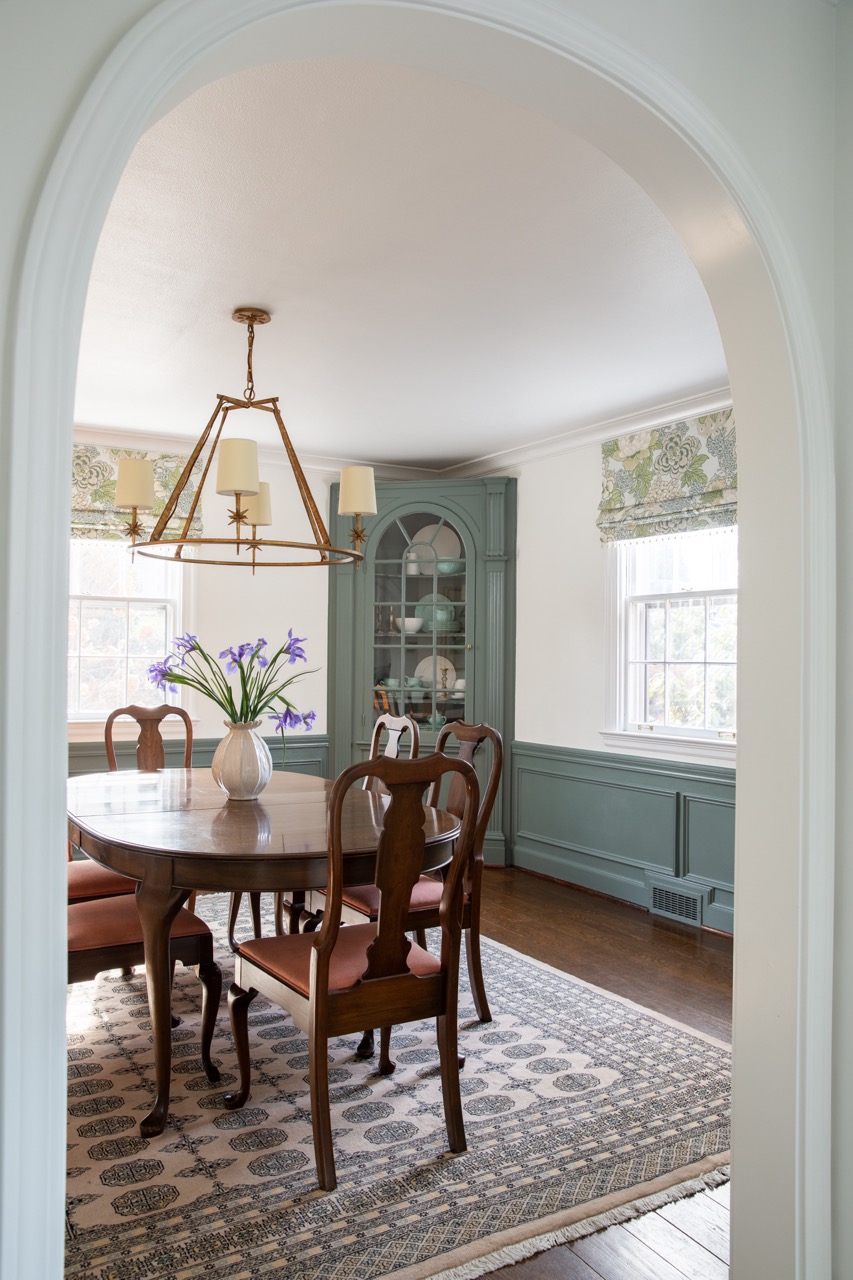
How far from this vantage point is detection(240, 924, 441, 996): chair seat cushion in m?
2.40

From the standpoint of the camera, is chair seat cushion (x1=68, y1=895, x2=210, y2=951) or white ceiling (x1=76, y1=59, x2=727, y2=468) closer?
white ceiling (x1=76, y1=59, x2=727, y2=468)

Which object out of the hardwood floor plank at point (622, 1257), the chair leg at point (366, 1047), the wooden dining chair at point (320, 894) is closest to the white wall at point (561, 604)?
the wooden dining chair at point (320, 894)

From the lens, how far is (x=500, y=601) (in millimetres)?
6039

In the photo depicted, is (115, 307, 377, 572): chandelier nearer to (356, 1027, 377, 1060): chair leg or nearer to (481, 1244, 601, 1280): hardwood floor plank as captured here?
(356, 1027, 377, 1060): chair leg

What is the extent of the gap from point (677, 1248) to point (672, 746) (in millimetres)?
3020

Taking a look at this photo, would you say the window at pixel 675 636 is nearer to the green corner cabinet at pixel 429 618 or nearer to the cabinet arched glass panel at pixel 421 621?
the green corner cabinet at pixel 429 618

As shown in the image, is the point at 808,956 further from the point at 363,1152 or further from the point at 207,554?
the point at 207,554

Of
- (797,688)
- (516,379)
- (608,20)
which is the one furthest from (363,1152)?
(516,379)

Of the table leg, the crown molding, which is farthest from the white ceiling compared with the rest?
the table leg

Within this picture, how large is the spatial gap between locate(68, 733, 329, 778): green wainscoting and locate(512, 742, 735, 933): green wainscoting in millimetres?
1334

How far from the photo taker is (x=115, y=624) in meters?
5.69

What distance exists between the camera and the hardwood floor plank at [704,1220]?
6.78ft

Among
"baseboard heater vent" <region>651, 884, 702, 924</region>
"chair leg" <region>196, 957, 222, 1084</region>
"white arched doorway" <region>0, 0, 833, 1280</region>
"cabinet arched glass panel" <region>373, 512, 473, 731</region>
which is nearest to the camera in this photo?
"white arched doorway" <region>0, 0, 833, 1280</region>

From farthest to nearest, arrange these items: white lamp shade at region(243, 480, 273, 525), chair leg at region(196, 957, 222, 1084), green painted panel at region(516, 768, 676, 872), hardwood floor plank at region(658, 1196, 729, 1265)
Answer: green painted panel at region(516, 768, 676, 872) → white lamp shade at region(243, 480, 273, 525) → chair leg at region(196, 957, 222, 1084) → hardwood floor plank at region(658, 1196, 729, 1265)
